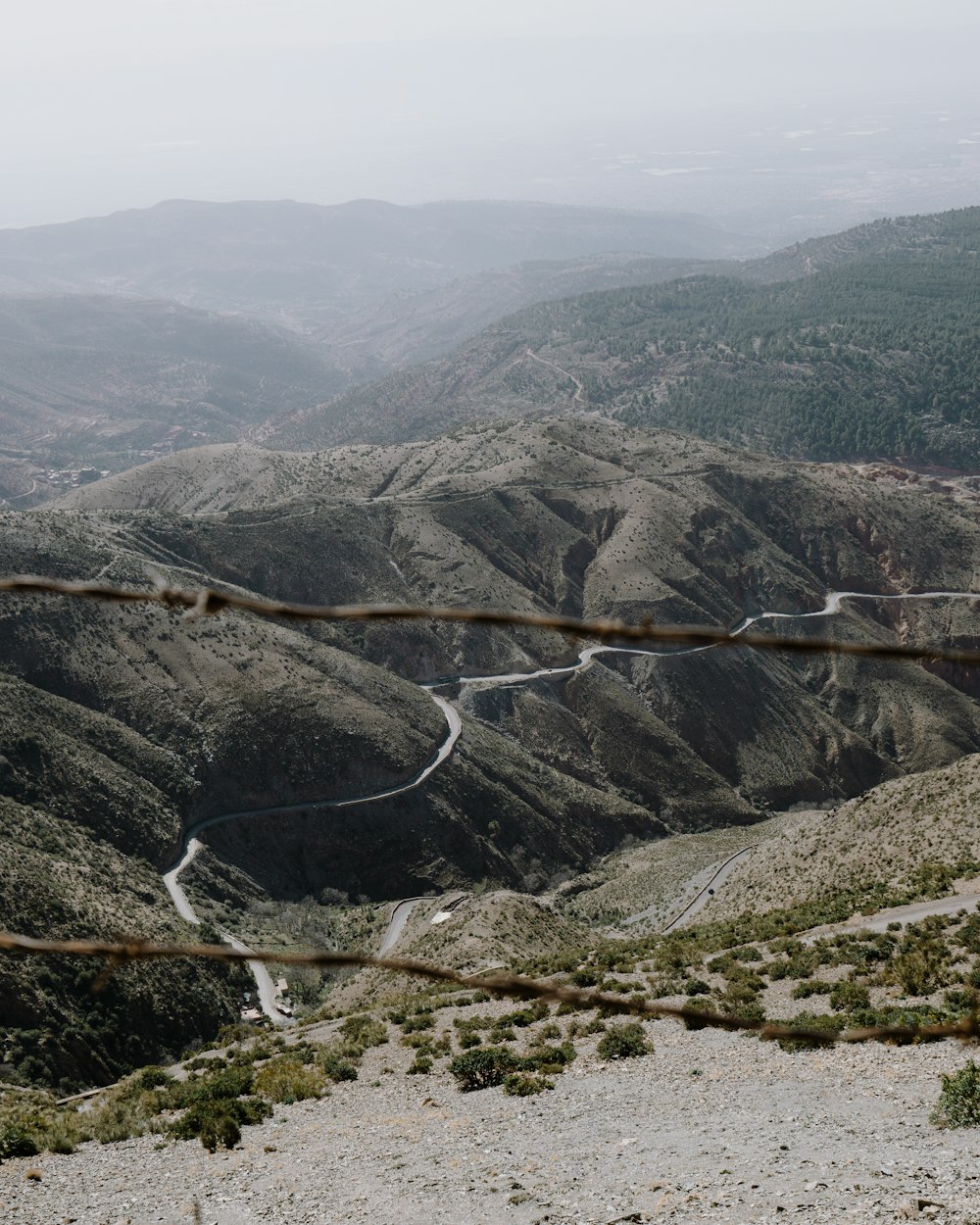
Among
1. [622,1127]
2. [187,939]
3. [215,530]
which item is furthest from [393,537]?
[622,1127]

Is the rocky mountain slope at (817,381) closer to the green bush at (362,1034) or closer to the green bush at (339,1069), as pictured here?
the green bush at (362,1034)

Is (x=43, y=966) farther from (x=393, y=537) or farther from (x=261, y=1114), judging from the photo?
(x=393, y=537)

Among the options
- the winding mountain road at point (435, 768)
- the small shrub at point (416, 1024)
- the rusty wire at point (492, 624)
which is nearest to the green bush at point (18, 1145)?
the winding mountain road at point (435, 768)

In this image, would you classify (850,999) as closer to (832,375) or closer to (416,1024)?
(416,1024)

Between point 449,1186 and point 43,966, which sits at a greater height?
point 449,1186

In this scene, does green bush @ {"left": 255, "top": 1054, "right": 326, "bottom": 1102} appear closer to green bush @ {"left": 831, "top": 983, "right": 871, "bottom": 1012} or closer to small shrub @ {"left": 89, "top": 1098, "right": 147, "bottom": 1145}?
small shrub @ {"left": 89, "top": 1098, "right": 147, "bottom": 1145}

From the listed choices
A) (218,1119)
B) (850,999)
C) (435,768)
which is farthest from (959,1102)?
(435,768)
